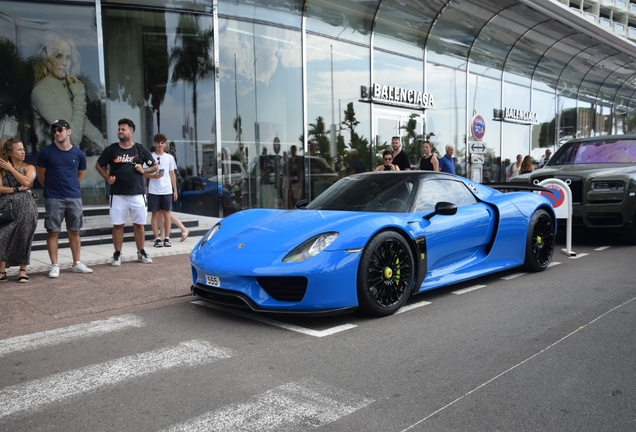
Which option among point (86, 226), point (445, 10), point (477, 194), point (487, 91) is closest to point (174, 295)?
point (477, 194)

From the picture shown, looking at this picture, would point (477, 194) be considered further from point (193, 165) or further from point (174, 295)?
point (193, 165)

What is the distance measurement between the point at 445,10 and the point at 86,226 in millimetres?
10915

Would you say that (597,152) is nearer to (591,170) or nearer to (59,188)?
(591,170)

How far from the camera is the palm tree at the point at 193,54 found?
11.4m

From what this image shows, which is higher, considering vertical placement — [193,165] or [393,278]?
[193,165]

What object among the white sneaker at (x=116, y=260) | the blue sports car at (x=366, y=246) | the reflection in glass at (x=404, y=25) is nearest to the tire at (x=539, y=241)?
the blue sports car at (x=366, y=246)

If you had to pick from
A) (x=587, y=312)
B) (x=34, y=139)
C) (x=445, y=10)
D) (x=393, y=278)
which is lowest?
(x=587, y=312)

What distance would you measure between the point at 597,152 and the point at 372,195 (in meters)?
6.34

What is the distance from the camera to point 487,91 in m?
19.9

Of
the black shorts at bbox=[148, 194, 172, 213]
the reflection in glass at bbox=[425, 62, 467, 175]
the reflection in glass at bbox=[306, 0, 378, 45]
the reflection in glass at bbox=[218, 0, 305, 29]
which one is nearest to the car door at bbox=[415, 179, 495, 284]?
the black shorts at bbox=[148, 194, 172, 213]

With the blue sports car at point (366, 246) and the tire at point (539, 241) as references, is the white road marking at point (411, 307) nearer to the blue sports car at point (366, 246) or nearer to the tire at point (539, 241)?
the blue sports car at point (366, 246)

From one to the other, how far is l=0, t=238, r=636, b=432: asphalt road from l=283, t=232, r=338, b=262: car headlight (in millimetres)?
564

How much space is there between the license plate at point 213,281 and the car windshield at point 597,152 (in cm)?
783

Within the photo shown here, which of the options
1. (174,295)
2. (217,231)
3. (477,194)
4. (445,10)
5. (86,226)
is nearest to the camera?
(217,231)
